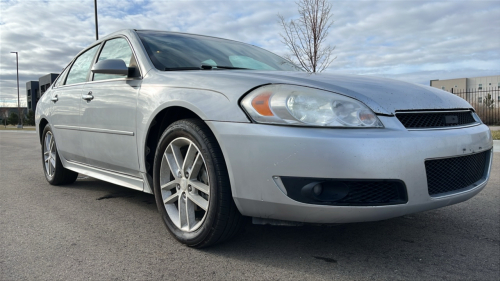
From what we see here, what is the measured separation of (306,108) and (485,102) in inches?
746

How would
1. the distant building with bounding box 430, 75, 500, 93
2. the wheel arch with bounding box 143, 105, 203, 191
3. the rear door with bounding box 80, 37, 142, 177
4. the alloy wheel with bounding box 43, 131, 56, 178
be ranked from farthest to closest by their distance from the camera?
the distant building with bounding box 430, 75, 500, 93, the alloy wheel with bounding box 43, 131, 56, 178, the rear door with bounding box 80, 37, 142, 177, the wheel arch with bounding box 143, 105, 203, 191

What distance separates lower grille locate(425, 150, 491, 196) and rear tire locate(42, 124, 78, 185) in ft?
12.6

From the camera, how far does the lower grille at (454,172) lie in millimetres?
2184

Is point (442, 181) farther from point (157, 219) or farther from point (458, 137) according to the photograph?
point (157, 219)

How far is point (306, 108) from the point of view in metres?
2.13

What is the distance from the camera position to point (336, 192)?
2.11 m

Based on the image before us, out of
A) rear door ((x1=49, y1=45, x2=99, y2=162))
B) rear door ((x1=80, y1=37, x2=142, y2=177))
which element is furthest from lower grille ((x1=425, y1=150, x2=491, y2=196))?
rear door ((x1=49, y1=45, x2=99, y2=162))

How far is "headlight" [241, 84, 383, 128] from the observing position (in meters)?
2.09

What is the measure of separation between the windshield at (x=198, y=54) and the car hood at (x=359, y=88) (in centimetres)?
48

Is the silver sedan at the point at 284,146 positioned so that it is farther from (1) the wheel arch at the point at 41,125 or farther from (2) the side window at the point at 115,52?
(1) the wheel arch at the point at 41,125

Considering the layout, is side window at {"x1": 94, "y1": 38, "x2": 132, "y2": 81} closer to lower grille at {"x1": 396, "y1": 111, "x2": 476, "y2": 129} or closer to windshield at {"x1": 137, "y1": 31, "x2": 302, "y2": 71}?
windshield at {"x1": 137, "y1": 31, "x2": 302, "y2": 71}

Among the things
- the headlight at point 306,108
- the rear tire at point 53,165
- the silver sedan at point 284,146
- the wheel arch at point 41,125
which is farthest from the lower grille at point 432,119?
the wheel arch at point 41,125

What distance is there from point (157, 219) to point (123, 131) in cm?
72

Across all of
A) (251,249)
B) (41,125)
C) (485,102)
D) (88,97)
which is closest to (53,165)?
(41,125)
